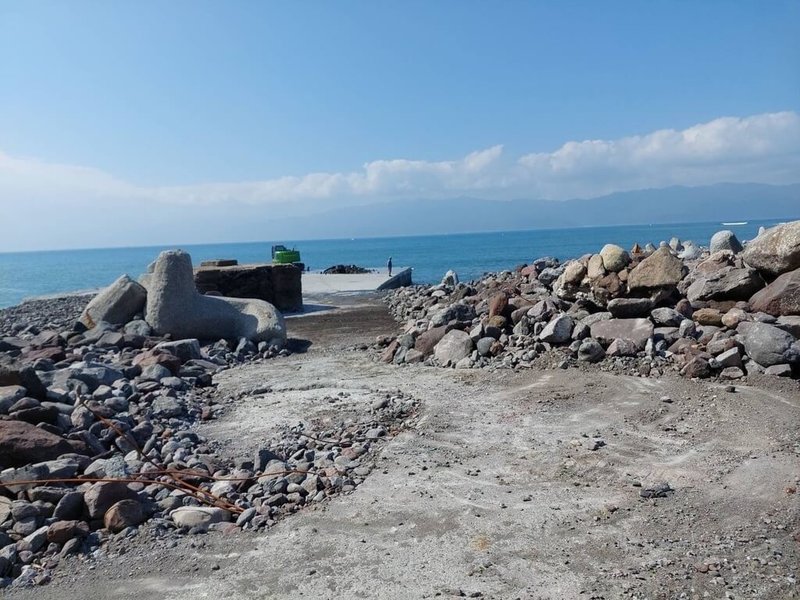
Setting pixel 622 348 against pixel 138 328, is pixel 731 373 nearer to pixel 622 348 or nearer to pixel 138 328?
pixel 622 348

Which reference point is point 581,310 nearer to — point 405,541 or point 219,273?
point 405,541

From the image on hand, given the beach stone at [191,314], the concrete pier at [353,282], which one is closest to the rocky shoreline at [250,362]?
the beach stone at [191,314]

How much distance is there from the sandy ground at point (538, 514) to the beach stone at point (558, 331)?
1.52 metres

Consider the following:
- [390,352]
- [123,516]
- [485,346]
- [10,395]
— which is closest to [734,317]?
[485,346]

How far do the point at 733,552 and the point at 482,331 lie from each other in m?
6.26

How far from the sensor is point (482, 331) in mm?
10297

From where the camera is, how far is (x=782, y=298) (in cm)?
854

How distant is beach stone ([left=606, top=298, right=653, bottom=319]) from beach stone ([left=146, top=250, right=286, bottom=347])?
247 inches

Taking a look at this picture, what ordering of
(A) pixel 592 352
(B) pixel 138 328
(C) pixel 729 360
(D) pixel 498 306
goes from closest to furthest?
(C) pixel 729 360 < (A) pixel 592 352 < (D) pixel 498 306 < (B) pixel 138 328

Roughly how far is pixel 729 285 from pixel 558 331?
97.0 inches

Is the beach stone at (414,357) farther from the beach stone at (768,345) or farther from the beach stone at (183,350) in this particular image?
the beach stone at (768,345)

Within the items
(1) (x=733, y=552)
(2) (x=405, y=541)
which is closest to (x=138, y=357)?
(2) (x=405, y=541)

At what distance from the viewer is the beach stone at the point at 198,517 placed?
492 centimetres

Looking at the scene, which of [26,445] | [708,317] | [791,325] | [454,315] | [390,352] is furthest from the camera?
[454,315]
